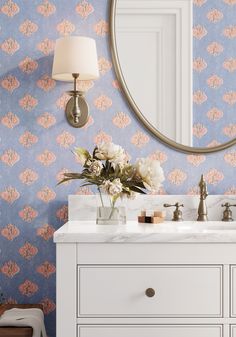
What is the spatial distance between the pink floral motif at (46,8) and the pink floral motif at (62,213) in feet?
2.89

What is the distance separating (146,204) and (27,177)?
55 centimetres

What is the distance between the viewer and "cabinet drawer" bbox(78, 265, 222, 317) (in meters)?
2.10

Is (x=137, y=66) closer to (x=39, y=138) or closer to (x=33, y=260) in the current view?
(x=39, y=138)

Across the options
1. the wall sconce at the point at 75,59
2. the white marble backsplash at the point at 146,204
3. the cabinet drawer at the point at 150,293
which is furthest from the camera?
the white marble backsplash at the point at 146,204

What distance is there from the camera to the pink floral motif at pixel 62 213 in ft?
8.80

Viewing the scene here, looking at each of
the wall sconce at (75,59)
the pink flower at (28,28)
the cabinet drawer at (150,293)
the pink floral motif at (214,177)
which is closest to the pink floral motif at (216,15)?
the wall sconce at (75,59)

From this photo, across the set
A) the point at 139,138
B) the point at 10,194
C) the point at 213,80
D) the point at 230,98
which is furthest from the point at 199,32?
the point at 10,194

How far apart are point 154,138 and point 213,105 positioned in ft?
1.01

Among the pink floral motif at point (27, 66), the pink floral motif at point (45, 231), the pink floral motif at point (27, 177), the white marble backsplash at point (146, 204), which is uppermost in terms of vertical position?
the pink floral motif at point (27, 66)

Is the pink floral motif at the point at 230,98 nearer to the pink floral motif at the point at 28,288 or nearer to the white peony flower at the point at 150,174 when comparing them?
the white peony flower at the point at 150,174

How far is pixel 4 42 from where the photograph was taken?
2.68m

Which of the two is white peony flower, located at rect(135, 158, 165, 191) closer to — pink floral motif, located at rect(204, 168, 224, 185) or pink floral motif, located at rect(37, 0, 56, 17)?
pink floral motif, located at rect(204, 168, 224, 185)

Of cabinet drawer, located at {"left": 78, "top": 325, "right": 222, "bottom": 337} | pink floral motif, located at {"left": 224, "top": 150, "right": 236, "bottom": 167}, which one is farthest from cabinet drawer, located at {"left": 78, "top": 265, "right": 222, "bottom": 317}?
pink floral motif, located at {"left": 224, "top": 150, "right": 236, "bottom": 167}

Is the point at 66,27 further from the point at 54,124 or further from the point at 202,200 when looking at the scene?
the point at 202,200
